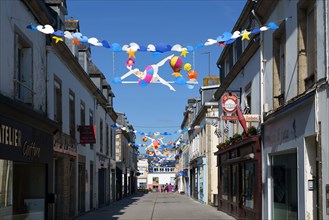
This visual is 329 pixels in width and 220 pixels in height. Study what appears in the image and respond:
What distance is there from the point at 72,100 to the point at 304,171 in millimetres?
12506

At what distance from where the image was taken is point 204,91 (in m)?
38.2

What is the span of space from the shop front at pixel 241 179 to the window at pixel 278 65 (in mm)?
2356

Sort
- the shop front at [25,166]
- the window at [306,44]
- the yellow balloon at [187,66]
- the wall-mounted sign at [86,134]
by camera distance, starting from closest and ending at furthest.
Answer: the window at [306,44] → the shop front at [25,166] → the yellow balloon at [187,66] → the wall-mounted sign at [86,134]

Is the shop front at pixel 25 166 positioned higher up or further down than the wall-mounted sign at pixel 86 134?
further down

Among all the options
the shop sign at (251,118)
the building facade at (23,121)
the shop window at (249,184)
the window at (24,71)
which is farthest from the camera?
the shop window at (249,184)

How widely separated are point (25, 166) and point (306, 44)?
7.43 m

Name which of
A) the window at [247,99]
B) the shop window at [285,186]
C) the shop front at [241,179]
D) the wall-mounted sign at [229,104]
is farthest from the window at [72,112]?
the shop window at [285,186]

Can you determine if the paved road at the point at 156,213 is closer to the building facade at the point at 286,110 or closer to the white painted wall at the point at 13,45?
the building facade at the point at 286,110

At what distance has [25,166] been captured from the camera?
1322 cm

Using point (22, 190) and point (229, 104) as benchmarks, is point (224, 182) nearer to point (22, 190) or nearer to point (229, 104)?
point (229, 104)

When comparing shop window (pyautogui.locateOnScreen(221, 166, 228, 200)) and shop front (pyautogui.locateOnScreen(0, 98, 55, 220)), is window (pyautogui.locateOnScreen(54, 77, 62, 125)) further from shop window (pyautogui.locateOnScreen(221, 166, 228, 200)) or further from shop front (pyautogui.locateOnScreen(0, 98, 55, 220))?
shop window (pyautogui.locateOnScreen(221, 166, 228, 200))

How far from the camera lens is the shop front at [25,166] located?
11.4 meters

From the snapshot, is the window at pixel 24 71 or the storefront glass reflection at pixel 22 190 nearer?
the storefront glass reflection at pixel 22 190

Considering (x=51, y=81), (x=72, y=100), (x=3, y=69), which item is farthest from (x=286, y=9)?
(x=72, y=100)
